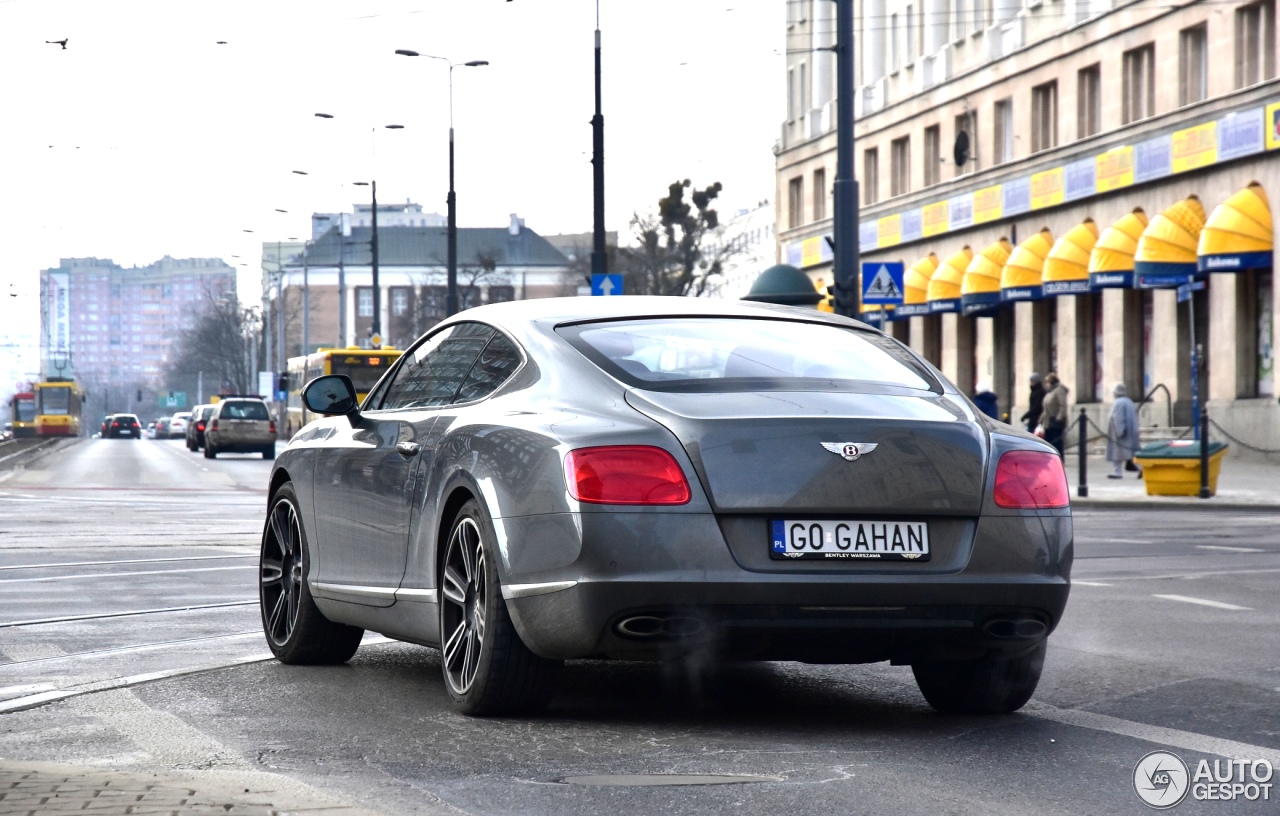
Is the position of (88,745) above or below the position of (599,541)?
below

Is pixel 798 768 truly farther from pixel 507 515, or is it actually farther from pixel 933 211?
pixel 933 211

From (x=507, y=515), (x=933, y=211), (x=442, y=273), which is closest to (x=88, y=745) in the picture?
(x=507, y=515)

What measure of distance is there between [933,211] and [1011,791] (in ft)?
148

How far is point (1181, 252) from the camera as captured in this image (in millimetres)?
35750

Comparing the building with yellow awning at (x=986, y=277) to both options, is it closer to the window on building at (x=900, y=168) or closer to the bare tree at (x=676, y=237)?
the window on building at (x=900, y=168)

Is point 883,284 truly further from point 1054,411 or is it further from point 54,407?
point 54,407

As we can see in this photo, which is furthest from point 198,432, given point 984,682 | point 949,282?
point 984,682

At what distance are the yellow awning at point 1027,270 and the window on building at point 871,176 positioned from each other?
37.0 ft

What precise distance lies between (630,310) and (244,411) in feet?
148

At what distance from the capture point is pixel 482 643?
6.03 metres

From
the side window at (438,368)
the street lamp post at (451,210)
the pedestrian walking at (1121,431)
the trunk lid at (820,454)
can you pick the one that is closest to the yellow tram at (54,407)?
the street lamp post at (451,210)

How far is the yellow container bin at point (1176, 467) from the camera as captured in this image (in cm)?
2431

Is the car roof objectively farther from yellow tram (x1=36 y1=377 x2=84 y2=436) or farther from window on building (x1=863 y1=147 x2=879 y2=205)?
yellow tram (x1=36 y1=377 x2=84 y2=436)

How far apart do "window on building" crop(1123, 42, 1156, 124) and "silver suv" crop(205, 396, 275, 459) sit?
23639 mm
